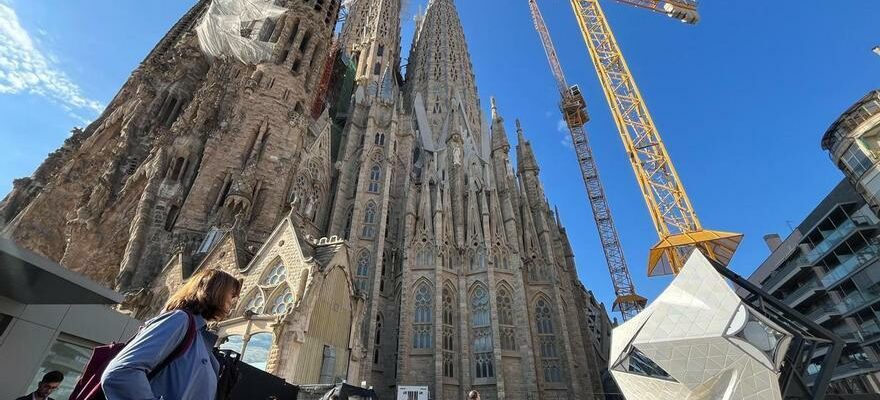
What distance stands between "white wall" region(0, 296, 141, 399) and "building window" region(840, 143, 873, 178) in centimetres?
3683

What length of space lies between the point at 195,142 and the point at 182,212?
14.4ft

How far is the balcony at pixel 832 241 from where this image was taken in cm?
2951

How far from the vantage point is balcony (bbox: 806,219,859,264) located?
29514 millimetres

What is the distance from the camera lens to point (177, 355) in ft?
6.08

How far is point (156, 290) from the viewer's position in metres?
13.6

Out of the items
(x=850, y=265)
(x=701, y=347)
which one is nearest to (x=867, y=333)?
(x=850, y=265)

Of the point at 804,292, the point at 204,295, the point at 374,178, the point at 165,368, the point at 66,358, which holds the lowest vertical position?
the point at 165,368

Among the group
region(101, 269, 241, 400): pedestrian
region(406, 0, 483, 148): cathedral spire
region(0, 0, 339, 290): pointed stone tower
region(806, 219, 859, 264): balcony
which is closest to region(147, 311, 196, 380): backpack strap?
region(101, 269, 241, 400): pedestrian

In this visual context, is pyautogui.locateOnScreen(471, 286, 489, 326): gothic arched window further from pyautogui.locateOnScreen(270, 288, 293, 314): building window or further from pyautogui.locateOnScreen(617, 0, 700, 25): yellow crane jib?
pyautogui.locateOnScreen(617, 0, 700, 25): yellow crane jib

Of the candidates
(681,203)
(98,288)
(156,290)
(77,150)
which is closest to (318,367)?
(156,290)

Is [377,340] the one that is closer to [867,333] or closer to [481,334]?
[481,334]

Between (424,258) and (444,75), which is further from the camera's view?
(444,75)

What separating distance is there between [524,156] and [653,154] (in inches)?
424

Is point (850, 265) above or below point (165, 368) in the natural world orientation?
above
